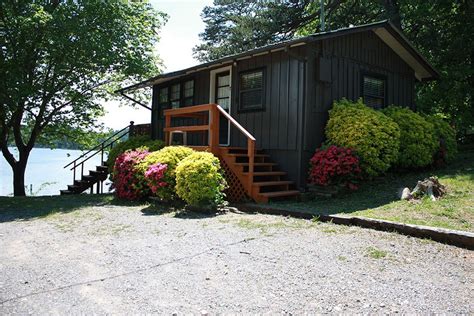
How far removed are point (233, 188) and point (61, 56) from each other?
649 cm

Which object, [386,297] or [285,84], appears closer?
[386,297]

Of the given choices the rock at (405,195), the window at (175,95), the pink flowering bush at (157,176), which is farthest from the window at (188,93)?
the rock at (405,195)

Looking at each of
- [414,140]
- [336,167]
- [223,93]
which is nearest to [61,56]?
[223,93]

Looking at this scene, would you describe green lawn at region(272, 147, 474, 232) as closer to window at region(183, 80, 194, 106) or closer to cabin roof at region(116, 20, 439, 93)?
cabin roof at region(116, 20, 439, 93)

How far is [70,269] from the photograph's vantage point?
355cm

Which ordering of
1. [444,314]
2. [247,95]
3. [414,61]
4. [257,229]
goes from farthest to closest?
[414,61], [247,95], [257,229], [444,314]

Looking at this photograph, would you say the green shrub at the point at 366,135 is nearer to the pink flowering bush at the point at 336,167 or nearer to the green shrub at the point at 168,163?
the pink flowering bush at the point at 336,167

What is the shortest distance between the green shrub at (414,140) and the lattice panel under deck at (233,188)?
381cm

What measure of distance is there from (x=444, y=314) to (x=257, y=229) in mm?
2844

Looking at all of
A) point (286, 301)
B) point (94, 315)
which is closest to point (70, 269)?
point (94, 315)

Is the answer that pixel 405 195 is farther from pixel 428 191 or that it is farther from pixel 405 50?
pixel 405 50

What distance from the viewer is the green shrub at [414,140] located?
8.47 metres

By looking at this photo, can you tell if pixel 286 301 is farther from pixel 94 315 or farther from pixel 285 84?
pixel 285 84

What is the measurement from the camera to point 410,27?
15.8 m
